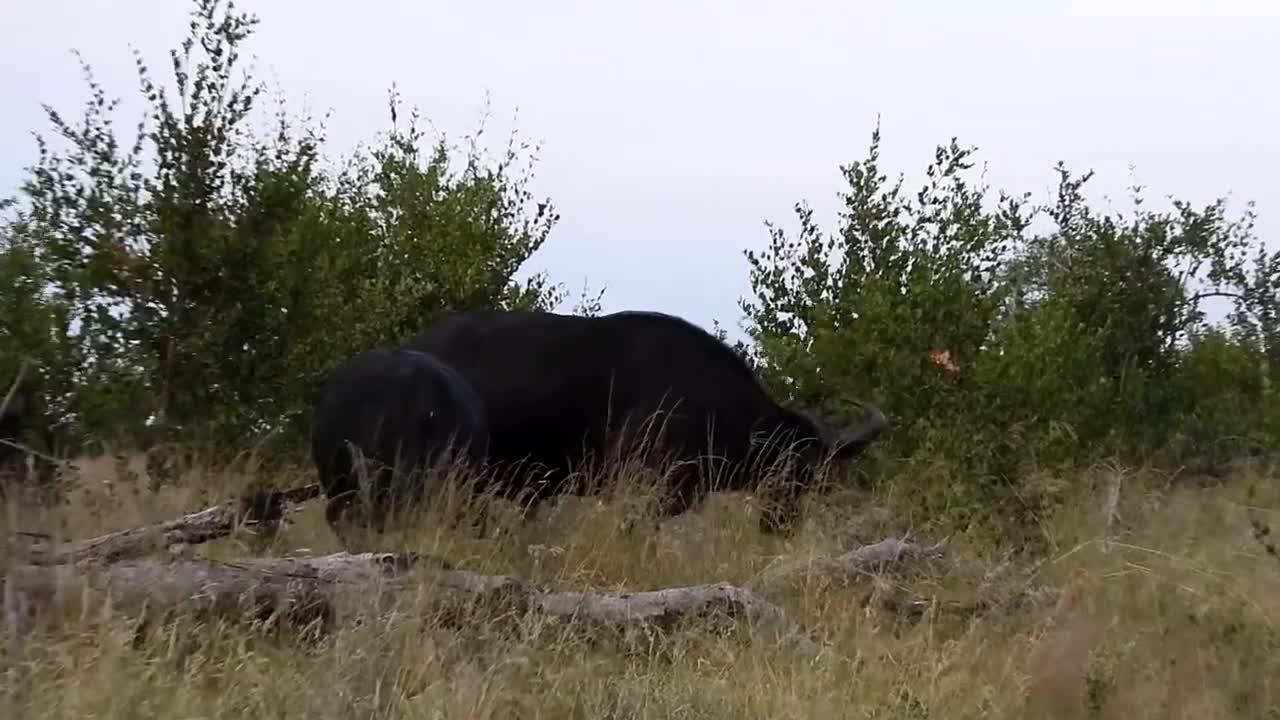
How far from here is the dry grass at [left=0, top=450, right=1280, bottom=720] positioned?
3.91m

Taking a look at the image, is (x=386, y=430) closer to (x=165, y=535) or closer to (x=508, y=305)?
(x=165, y=535)

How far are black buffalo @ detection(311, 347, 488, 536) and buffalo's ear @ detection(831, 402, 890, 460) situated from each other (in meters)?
2.88

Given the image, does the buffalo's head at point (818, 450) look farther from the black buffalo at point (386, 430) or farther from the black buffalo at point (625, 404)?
the black buffalo at point (386, 430)

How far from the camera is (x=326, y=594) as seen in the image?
4574 mm

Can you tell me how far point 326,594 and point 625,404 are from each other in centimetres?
429

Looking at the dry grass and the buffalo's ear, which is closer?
the dry grass

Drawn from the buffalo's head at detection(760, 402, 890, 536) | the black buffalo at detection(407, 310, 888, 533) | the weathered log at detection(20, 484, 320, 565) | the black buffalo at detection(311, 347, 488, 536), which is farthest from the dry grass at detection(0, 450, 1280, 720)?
the black buffalo at detection(407, 310, 888, 533)

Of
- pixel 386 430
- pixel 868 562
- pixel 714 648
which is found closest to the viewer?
pixel 714 648

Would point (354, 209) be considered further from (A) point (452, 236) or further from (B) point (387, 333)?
(B) point (387, 333)

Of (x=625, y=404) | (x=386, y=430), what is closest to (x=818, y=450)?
(x=625, y=404)

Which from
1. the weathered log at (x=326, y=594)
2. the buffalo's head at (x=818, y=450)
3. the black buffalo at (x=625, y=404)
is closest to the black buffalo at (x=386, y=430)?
the black buffalo at (x=625, y=404)

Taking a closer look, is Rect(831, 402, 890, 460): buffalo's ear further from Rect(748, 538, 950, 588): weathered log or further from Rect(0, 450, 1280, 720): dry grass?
Rect(748, 538, 950, 588): weathered log

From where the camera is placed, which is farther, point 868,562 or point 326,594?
point 868,562

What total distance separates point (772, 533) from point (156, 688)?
14.5 feet
